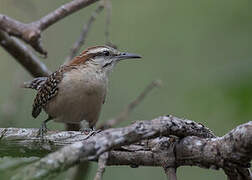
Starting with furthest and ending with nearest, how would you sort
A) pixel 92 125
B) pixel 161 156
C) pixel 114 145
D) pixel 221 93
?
pixel 92 125 < pixel 221 93 < pixel 161 156 < pixel 114 145

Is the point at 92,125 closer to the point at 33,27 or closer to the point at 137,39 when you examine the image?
the point at 33,27

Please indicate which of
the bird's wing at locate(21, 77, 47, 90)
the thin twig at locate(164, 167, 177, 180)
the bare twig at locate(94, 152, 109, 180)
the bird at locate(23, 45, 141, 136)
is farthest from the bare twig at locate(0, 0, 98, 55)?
the bare twig at locate(94, 152, 109, 180)

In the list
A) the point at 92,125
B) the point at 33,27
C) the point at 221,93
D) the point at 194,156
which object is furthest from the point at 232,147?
the point at 92,125

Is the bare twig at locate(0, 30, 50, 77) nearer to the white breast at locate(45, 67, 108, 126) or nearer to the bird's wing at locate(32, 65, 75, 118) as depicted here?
the bird's wing at locate(32, 65, 75, 118)

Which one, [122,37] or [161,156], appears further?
[122,37]

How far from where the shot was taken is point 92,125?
16.9ft

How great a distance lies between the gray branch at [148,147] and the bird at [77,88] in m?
1.26

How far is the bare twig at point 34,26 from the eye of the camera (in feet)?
12.7

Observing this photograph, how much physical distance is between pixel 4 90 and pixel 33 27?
3025 millimetres

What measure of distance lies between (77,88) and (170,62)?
6.82 ft

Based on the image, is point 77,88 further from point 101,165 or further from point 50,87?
point 101,165

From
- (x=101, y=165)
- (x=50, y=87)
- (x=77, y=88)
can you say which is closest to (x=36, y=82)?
(x=50, y=87)

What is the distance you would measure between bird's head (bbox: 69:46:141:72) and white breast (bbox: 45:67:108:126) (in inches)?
6.8

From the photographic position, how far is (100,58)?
17.0 feet
